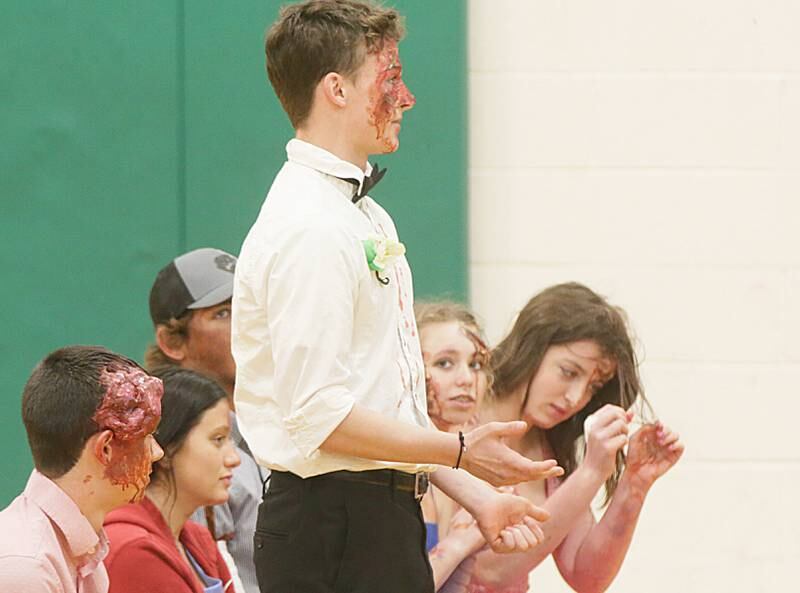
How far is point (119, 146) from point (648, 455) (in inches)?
56.1

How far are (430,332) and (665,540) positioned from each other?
1077mm

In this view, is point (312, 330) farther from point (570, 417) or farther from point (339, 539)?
point (570, 417)

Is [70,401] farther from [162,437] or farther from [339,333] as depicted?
[162,437]

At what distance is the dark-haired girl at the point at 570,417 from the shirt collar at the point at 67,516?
1.10m

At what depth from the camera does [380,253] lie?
199 cm

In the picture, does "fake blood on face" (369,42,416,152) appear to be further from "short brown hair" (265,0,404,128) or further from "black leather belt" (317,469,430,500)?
"black leather belt" (317,469,430,500)

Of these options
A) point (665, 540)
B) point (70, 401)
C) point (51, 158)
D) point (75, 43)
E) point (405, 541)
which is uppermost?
point (75, 43)

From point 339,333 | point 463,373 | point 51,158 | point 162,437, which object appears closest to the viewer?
point 339,333

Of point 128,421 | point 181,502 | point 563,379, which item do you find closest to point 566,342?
point 563,379

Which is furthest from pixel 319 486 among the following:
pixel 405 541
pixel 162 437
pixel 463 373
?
pixel 463 373

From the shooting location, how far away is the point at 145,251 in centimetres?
344

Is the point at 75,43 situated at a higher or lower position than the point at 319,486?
higher

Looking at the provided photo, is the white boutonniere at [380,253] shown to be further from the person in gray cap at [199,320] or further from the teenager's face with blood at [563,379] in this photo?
the teenager's face with blood at [563,379]

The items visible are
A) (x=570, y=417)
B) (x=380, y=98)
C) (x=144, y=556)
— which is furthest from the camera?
(x=570, y=417)
